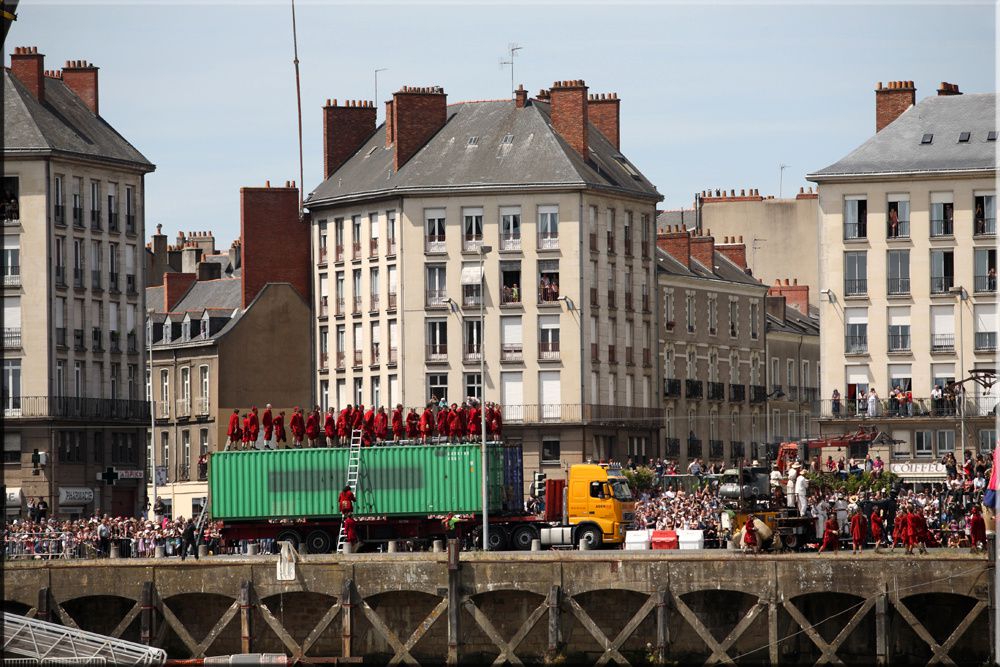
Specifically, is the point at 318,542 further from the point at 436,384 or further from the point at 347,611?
the point at 436,384

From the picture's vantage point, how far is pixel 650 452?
107 meters

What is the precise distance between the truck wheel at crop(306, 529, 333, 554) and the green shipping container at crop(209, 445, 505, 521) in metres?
0.62

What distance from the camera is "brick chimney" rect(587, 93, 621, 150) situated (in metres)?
110

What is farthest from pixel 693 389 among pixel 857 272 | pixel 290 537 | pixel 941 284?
pixel 290 537

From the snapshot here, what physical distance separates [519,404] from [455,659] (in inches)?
1523

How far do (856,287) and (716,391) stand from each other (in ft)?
58.2

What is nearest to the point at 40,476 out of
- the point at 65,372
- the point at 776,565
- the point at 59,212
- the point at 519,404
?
the point at 65,372

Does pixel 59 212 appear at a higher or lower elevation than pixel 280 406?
higher

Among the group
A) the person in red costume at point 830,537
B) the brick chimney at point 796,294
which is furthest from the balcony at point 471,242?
the person in red costume at point 830,537

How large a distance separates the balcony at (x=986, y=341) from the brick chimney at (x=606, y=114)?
68.1 ft

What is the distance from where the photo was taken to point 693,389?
114 m

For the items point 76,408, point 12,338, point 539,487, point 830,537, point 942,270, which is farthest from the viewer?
point 942,270

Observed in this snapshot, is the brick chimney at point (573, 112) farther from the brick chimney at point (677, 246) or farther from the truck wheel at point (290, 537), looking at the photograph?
the truck wheel at point (290, 537)

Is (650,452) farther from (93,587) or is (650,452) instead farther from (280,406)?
(93,587)
